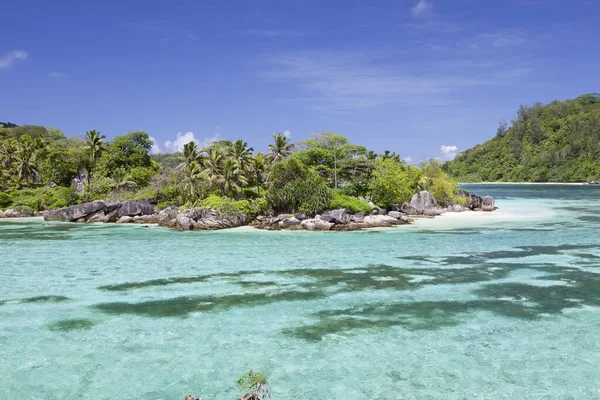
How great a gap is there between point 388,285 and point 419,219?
31091 mm

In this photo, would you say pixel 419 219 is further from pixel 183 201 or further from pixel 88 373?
pixel 88 373

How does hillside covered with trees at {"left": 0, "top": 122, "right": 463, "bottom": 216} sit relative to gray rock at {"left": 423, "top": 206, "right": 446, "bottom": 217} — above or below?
above

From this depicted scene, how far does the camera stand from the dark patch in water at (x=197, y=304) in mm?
16641

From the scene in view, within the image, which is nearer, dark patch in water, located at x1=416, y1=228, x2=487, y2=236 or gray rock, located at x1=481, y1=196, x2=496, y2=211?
dark patch in water, located at x1=416, y1=228, x2=487, y2=236

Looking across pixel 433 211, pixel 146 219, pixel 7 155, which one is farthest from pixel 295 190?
pixel 7 155

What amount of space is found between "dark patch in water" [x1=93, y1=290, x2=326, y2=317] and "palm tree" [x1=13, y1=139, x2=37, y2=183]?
58.4 metres

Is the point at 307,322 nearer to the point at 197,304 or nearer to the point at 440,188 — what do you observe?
the point at 197,304

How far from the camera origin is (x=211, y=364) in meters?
12.0

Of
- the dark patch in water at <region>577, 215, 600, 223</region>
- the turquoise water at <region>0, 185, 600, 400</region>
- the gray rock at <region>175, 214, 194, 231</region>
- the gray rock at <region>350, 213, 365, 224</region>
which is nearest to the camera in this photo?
the turquoise water at <region>0, 185, 600, 400</region>

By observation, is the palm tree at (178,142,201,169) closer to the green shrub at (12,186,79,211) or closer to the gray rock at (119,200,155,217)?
the gray rock at (119,200,155,217)


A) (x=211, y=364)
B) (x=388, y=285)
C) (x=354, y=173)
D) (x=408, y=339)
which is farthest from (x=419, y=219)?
(x=211, y=364)

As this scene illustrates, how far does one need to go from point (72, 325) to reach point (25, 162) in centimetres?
6052

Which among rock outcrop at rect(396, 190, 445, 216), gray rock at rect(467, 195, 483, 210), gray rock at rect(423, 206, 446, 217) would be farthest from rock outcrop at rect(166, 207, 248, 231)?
gray rock at rect(467, 195, 483, 210)

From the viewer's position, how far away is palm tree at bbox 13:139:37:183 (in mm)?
66500
